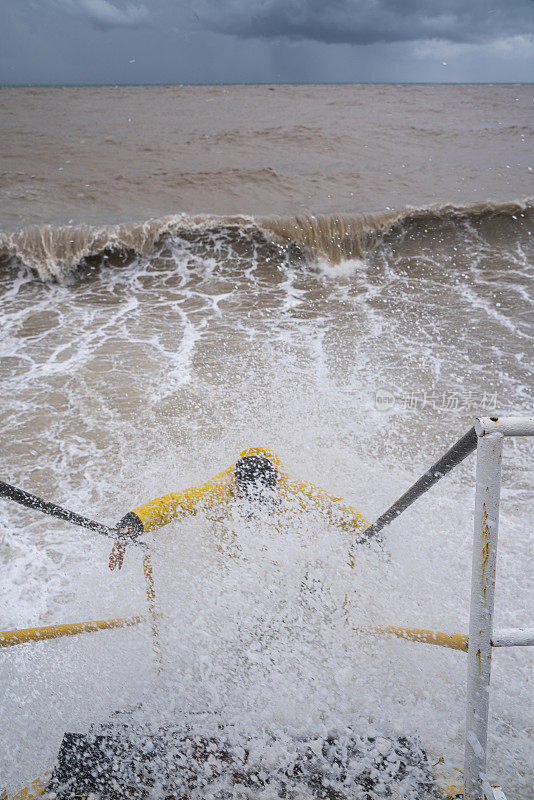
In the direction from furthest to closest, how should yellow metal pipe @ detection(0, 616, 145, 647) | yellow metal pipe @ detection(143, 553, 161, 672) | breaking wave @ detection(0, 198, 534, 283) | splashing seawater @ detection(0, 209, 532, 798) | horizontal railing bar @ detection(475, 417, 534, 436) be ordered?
breaking wave @ detection(0, 198, 534, 283) < yellow metal pipe @ detection(143, 553, 161, 672) < splashing seawater @ detection(0, 209, 532, 798) < yellow metal pipe @ detection(0, 616, 145, 647) < horizontal railing bar @ detection(475, 417, 534, 436)

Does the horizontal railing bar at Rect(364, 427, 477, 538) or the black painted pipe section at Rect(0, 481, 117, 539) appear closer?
the horizontal railing bar at Rect(364, 427, 477, 538)

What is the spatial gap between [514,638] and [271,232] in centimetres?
872

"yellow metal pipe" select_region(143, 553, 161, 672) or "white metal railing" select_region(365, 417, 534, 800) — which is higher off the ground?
"white metal railing" select_region(365, 417, 534, 800)

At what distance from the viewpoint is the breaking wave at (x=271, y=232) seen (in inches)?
339

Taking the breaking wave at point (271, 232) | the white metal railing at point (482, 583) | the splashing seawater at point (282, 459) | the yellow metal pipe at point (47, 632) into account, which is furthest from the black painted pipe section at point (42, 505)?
the breaking wave at point (271, 232)

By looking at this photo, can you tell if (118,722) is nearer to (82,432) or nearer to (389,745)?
(389,745)

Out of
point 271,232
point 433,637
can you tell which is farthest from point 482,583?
point 271,232

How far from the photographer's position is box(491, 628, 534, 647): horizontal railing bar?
1.12 meters

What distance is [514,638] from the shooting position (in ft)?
3.70

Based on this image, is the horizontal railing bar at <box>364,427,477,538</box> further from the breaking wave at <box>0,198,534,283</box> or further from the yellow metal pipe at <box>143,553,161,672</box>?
the breaking wave at <box>0,198,534,283</box>

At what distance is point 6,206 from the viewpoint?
10.3 meters

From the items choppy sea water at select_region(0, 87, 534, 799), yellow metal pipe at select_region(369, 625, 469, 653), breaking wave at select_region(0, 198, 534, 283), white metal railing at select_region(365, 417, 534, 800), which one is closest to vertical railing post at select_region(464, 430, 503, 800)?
white metal railing at select_region(365, 417, 534, 800)

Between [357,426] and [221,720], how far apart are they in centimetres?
310

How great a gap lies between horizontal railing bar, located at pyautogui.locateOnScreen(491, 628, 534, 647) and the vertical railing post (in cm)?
2
